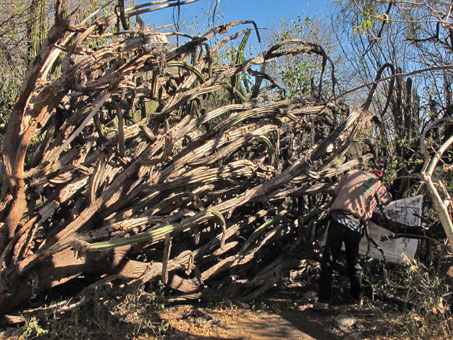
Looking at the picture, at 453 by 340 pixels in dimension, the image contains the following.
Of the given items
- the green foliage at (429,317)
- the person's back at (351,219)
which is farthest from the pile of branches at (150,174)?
the green foliage at (429,317)

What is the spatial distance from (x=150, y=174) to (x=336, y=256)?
2.11m

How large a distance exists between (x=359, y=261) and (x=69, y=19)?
3903mm

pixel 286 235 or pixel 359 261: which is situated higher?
pixel 286 235

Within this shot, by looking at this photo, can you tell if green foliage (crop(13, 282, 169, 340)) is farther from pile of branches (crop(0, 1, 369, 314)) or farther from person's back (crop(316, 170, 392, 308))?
person's back (crop(316, 170, 392, 308))

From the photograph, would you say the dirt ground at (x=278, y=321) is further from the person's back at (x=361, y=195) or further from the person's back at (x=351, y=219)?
the person's back at (x=361, y=195)

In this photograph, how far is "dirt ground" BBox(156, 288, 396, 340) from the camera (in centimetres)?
353

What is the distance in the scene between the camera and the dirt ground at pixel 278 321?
353cm

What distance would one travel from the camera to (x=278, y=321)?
3.84 m

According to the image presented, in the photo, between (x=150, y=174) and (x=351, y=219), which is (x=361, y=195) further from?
(x=150, y=174)

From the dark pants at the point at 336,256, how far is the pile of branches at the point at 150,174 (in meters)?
0.31

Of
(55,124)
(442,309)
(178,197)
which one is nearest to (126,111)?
(55,124)

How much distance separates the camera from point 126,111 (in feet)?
13.8

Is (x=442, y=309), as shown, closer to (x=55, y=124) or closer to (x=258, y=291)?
(x=258, y=291)

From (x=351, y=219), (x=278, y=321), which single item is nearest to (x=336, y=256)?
(x=351, y=219)
